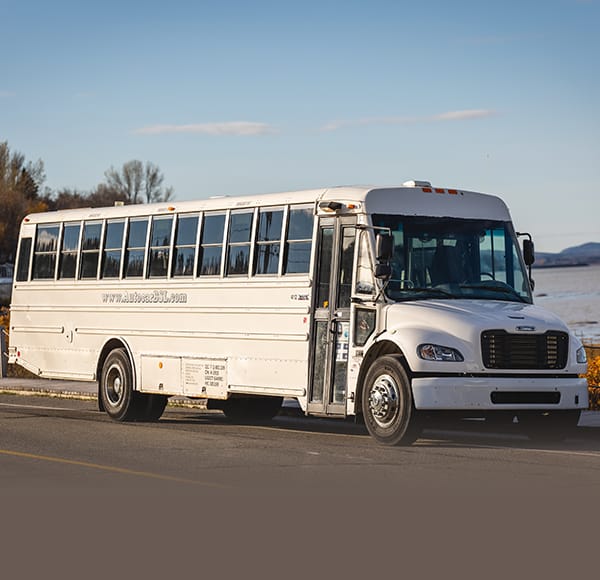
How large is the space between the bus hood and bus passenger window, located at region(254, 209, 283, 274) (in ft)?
7.99

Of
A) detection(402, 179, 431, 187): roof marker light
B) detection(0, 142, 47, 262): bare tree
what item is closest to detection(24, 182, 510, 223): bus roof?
detection(402, 179, 431, 187): roof marker light

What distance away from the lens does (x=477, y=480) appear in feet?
40.8

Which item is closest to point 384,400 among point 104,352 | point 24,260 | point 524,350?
point 524,350

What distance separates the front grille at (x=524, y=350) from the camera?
50.4 ft

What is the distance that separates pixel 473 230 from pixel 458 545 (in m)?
8.53

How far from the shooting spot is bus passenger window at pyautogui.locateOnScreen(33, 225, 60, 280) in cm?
2269

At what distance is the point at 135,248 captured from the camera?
20.8 m

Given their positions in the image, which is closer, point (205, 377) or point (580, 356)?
point (580, 356)

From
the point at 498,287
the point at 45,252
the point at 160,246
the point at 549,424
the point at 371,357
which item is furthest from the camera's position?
the point at 45,252

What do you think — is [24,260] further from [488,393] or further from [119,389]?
[488,393]

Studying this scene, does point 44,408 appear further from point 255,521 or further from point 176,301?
point 255,521

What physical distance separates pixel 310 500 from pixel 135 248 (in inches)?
408

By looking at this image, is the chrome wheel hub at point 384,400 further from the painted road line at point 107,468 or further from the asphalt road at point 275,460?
the painted road line at point 107,468

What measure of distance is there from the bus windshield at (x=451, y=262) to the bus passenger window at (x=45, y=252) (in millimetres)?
7776
